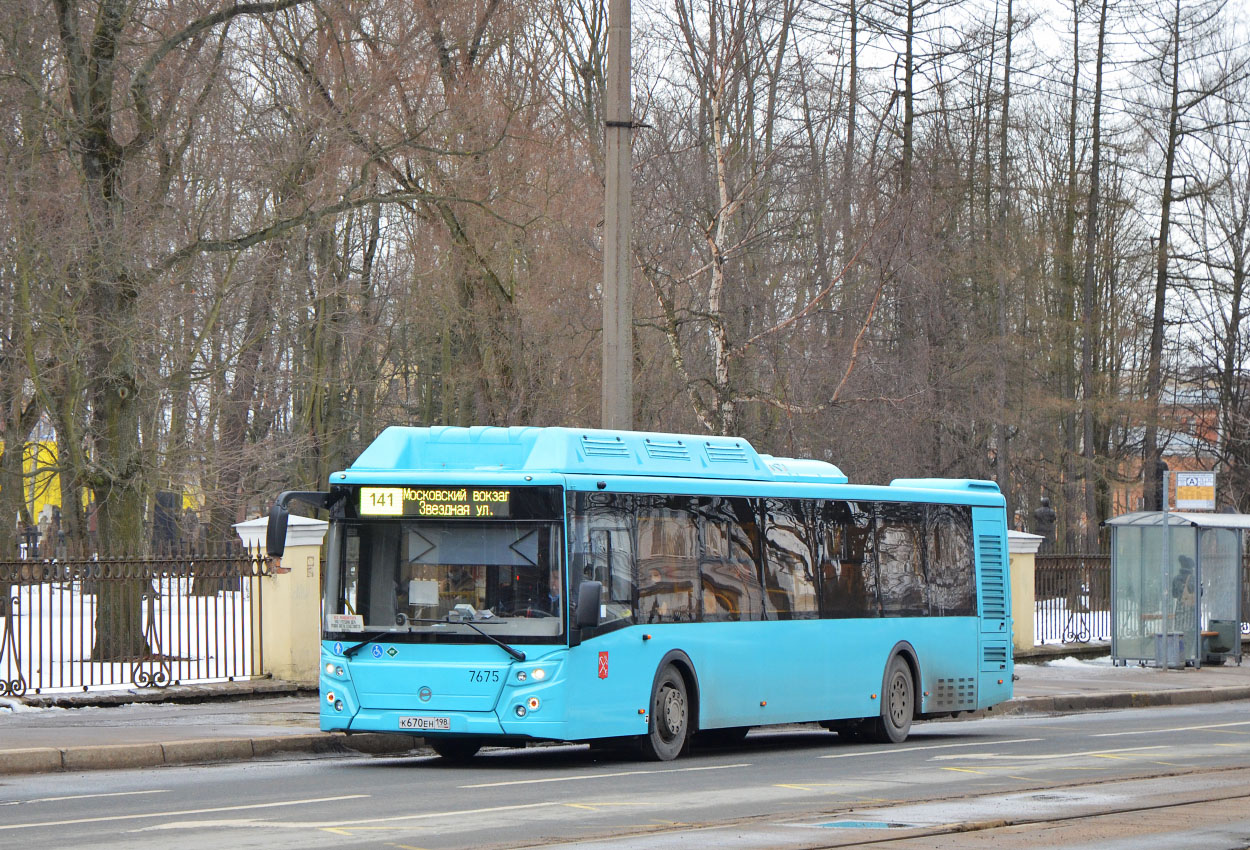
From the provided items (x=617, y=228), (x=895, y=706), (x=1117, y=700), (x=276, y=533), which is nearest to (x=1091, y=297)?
(x=1117, y=700)

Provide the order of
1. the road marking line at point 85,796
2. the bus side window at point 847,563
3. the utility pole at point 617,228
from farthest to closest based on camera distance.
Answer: the utility pole at point 617,228 < the bus side window at point 847,563 < the road marking line at point 85,796

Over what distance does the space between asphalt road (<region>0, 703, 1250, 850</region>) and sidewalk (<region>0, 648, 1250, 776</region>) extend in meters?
0.36

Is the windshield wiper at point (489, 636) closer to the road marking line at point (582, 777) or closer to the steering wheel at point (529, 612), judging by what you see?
the steering wheel at point (529, 612)

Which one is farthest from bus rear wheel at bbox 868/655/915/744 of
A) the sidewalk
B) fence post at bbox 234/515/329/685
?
fence post at bbox 234/515/329/685

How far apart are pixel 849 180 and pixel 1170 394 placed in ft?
66.7

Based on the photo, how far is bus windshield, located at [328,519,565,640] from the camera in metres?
14.2

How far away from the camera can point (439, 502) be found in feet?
47.6

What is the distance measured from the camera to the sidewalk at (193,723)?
14.6 meters

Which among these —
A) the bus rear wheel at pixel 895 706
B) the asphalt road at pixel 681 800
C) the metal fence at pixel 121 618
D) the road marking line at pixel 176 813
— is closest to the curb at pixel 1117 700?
the bus rear wheel at pixel 895 706

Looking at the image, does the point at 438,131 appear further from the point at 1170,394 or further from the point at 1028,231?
the point at 1170,394

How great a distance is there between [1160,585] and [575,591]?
19.0m

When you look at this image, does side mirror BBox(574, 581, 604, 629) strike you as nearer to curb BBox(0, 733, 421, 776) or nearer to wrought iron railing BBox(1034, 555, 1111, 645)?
curb BBox(0, 733, 421, 776)

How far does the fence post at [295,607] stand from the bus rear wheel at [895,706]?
714 cm

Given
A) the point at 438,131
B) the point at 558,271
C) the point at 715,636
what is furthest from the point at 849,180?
the point at 715,636
